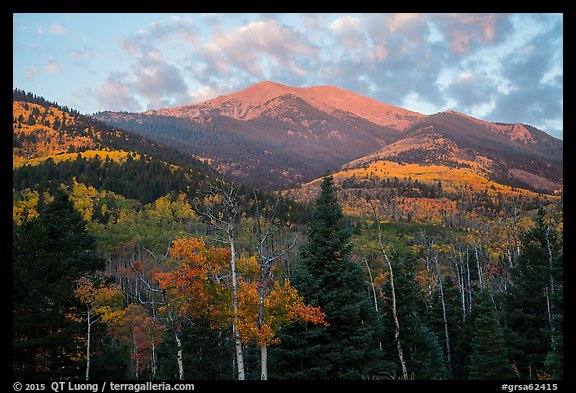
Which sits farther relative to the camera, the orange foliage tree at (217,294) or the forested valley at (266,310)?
the forested valley at (266,310)

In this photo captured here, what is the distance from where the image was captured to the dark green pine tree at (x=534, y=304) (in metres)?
27.4

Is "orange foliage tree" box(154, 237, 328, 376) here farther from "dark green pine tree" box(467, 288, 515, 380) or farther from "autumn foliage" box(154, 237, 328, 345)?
"dark green pine tree" box(467, 288, 515, 380)

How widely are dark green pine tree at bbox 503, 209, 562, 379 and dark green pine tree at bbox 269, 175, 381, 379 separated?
14.3 meters

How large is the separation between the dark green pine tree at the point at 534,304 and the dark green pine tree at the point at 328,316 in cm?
1426

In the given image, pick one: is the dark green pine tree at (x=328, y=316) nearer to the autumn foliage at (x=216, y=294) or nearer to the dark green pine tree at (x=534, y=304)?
the autumn foliage at (x=216, y=294)

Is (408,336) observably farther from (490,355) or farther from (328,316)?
(328,316)

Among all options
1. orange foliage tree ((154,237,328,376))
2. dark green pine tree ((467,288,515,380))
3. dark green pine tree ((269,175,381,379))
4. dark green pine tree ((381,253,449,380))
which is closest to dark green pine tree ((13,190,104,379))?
orange foliage tree ((154,237,328,376))

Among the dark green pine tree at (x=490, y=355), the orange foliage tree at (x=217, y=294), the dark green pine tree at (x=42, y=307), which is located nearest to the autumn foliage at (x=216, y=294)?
the orange foliage tree at (x=217, y=294)

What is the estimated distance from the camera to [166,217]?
126 m

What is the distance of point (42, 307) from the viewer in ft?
60.4

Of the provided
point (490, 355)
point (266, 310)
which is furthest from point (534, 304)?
point (266, 310)
